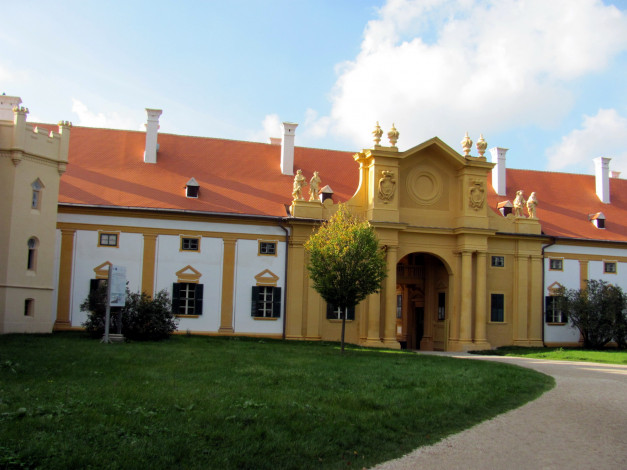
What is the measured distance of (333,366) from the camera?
17.7 metres

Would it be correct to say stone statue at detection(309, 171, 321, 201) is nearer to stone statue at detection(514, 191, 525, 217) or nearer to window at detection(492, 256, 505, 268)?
window at detection(492, 256, 505, 268)

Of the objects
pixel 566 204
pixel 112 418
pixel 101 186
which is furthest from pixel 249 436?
pixel 566 204

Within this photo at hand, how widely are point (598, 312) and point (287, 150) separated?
17709 millimetres

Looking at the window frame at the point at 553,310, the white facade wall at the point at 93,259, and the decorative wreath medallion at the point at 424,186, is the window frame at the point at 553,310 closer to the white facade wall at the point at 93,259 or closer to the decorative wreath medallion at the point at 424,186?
the decorative wreath medallion at the point at 424,186

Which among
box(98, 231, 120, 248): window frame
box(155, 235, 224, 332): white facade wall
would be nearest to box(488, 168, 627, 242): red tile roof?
box(155, 235, 224, 332): white facade wall

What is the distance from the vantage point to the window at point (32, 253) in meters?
24.9

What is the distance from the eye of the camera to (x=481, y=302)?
109 ft

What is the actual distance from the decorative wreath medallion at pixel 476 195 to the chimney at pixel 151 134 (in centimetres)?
1580

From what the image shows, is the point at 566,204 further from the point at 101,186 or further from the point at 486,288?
the point at 101,186

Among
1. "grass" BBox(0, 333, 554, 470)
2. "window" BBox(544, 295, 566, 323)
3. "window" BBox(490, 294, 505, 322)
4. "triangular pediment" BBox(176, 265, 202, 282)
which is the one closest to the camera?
"grass" BBox(0, 333, 554, 470)

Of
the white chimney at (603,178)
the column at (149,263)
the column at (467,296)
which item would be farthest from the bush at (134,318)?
the white chimney at (603,178)

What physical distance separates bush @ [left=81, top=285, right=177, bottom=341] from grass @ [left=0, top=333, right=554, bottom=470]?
5.85 meters

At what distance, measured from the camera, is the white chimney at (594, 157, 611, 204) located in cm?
3994

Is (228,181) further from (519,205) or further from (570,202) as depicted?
(570,202)
